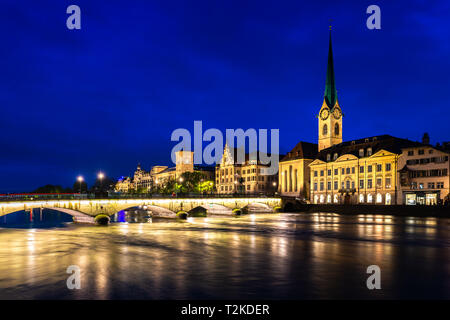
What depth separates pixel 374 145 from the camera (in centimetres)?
9781

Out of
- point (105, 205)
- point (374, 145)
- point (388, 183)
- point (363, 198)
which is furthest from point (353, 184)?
point (105, 205)

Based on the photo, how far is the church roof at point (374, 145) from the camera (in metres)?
92.1

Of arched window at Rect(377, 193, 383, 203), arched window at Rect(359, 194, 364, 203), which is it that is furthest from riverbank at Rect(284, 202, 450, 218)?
arched window at Rect(359, 194, 364, 203)

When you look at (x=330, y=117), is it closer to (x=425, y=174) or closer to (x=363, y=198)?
(x=363, y=198)

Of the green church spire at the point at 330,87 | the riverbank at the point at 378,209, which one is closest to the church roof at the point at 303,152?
the green church spire at the point at 330,87

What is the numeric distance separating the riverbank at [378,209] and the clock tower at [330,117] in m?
34.9

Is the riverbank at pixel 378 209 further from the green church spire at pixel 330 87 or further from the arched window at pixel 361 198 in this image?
the green church spire at pixel 330 87

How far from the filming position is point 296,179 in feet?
418

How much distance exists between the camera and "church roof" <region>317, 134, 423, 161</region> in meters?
92.1

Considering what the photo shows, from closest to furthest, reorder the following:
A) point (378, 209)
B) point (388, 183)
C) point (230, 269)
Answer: point (230, 269) < point (378, 209) < point (388, 183)

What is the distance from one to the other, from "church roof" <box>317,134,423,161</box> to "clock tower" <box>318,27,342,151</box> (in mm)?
19706

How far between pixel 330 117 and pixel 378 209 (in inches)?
2284

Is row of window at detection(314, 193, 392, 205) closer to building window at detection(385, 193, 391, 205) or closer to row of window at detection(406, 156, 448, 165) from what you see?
building window at detection(385, 193, 391, 205)
